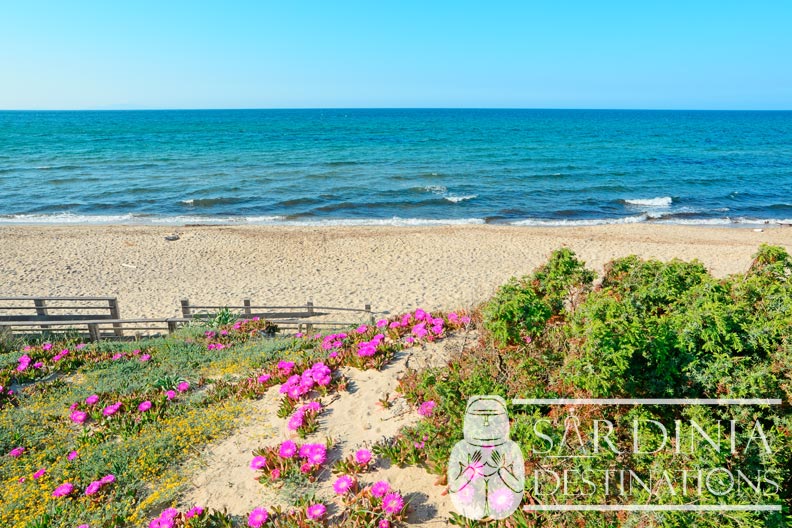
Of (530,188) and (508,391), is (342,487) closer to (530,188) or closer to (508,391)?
(508,391)

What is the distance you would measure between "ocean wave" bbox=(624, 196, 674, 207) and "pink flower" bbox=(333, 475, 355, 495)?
1256 inches

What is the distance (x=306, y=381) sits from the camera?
6508 mm

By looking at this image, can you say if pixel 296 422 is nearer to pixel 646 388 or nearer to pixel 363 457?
pixel 363 457

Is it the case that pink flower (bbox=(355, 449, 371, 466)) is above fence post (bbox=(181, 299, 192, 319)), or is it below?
above

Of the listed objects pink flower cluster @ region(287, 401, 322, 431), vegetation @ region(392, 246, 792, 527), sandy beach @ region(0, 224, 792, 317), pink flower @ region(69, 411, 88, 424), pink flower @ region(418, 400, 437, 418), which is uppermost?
vegetation @ region(392, 246, 792, 527)

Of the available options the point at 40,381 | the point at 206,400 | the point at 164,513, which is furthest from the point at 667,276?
the point at 40,381

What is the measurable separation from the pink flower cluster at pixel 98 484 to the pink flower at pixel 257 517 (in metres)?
1.83

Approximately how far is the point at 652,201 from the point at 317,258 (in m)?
23.9

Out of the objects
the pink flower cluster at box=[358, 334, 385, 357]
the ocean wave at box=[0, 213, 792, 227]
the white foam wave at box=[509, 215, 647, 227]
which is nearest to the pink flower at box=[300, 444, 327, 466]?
the pink flower cluster at box=[358, 334, 385, 357]

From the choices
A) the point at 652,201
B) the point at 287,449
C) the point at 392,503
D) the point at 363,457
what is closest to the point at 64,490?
the point at 287,449

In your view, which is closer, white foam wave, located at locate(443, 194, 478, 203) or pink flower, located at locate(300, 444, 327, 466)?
pink flower, located at locate(300, 444, 327, 466)

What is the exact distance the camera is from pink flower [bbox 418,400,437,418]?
202 inches

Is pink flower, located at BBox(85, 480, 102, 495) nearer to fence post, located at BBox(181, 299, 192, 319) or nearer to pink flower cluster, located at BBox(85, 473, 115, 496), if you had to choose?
pink flower cluster, located at BBox(85, 473, 115, 496)

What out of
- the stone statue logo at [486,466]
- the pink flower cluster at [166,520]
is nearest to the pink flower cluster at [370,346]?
the stone statue logo at [486,466]
